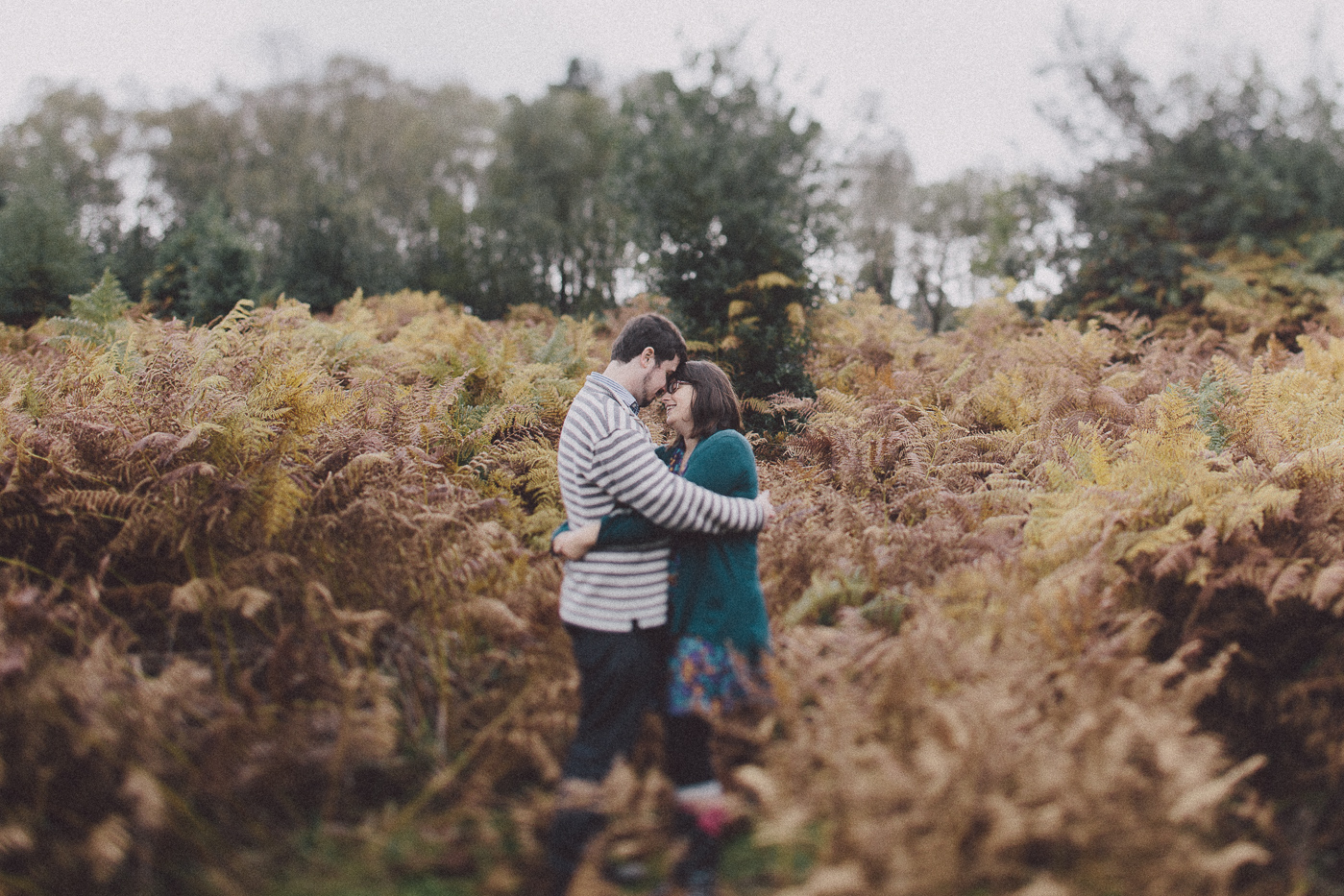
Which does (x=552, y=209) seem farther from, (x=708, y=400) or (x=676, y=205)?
(x=708, y=400)

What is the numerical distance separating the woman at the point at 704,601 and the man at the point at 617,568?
0.08 meters

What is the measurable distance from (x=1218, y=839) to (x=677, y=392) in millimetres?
2299

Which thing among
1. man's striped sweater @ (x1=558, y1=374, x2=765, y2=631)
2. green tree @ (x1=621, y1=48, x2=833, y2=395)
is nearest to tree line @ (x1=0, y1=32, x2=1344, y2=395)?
green tree @ (x1=621, y1=48, x2=833, y2=395)

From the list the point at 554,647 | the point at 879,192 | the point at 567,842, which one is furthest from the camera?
the point at 879,192

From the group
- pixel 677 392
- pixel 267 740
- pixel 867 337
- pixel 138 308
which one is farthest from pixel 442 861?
pixel 138 308

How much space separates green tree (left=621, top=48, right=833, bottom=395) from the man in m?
4.59

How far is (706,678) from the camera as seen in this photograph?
2758mm

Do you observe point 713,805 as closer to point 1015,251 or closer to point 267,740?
point 267,740

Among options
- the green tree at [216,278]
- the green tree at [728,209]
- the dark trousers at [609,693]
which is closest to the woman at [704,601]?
the dark trousers at [609,693]

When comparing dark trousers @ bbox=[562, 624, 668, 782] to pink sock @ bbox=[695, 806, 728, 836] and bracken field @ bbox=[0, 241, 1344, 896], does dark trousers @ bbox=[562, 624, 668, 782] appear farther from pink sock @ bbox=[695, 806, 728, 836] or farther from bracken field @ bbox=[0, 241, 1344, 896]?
pink sock @ bbox=[695, 806, 728, 836]

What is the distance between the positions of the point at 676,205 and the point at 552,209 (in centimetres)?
1555

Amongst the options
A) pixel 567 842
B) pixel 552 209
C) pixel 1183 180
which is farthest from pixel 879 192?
pixel 567 842

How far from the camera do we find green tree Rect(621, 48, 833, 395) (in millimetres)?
7707

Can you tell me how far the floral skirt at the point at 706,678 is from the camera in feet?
8.84
